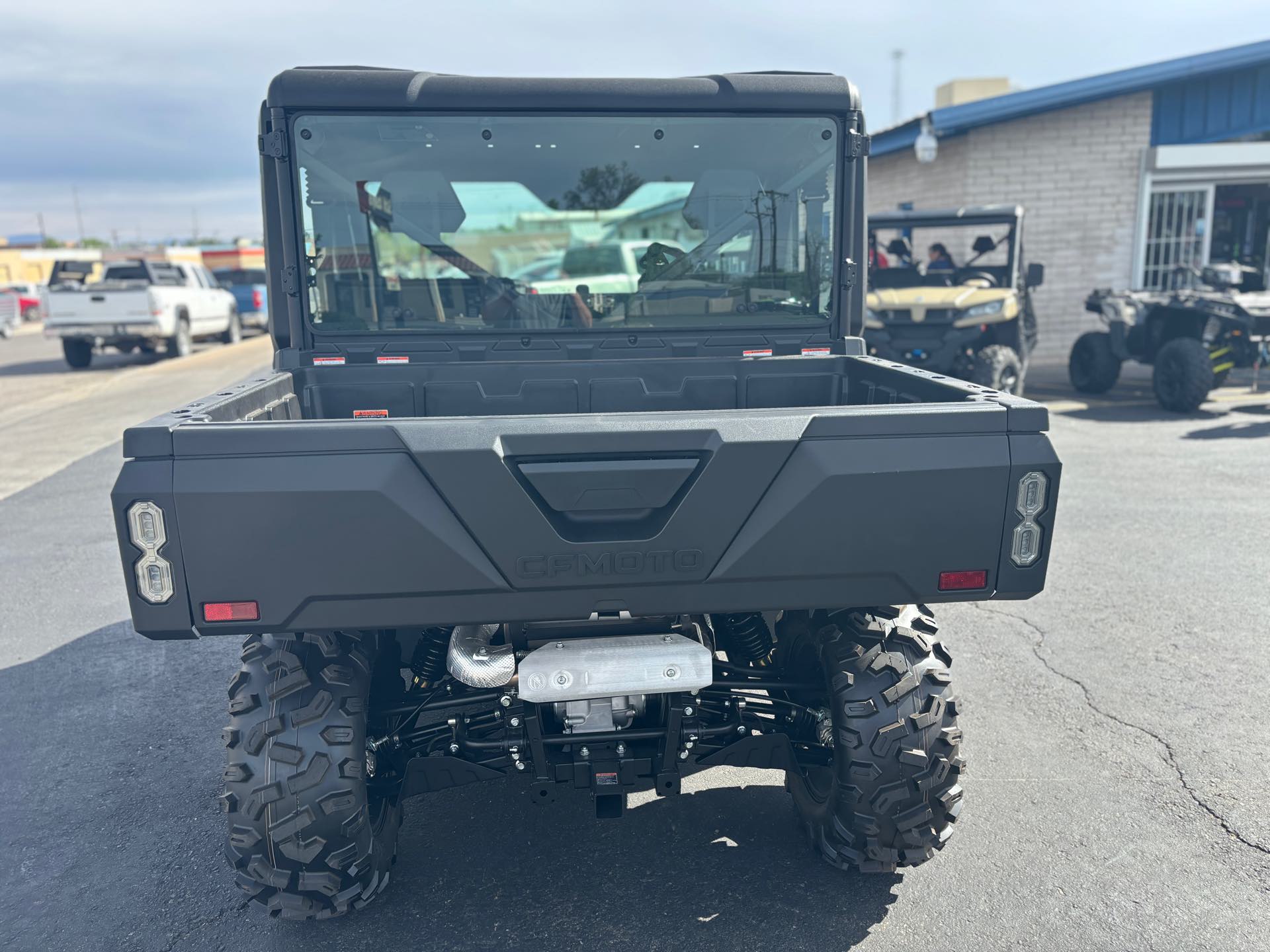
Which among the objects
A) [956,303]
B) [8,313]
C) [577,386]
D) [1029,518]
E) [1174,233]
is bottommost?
[8,313]

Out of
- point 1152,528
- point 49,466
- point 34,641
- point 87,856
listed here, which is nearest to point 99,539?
point 34,641

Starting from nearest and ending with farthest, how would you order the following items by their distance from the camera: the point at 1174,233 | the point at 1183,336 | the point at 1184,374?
the point at 1184,374 < the point at 1183,336 < the point at 1174,233

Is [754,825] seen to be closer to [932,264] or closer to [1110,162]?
[932,264]

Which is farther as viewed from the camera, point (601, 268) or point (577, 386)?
point (601, 268)

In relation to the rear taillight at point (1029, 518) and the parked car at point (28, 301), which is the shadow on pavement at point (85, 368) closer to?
the parked car at point (28, 301)

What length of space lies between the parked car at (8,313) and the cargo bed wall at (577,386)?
30485 millimetres

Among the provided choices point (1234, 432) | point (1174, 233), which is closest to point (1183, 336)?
point (1234, 432)

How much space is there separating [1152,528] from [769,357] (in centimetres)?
436

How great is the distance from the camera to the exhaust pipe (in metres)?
2.77

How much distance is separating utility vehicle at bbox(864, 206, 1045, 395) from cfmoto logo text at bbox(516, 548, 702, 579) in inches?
328

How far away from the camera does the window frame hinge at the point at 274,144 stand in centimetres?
363

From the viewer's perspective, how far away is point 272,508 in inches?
95.3

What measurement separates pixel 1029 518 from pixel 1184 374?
9.72 metres

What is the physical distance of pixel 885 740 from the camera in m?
2.90
